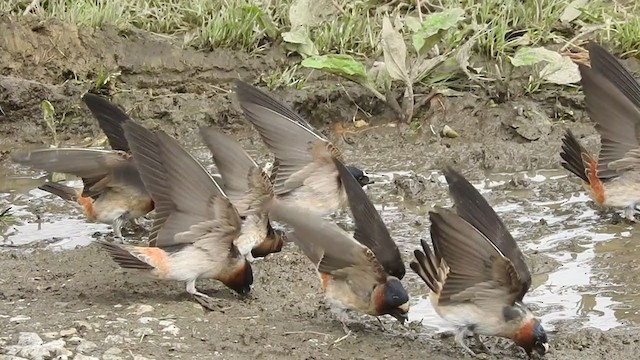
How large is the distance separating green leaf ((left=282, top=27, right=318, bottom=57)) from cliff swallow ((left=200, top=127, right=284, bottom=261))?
2.84 m

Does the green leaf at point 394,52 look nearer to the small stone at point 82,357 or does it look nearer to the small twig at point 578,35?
the small twig at point 578,35

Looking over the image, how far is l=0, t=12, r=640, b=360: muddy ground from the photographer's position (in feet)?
19.6

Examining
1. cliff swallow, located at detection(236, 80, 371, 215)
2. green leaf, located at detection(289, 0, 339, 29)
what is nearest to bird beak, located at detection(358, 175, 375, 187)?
cliff swallow, located at detection(236, 80, 371, 215)

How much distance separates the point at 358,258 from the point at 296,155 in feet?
6.90

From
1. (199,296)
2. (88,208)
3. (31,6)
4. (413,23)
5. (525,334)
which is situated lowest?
(88,208)

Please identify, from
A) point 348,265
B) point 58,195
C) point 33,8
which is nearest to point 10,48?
point 33,8

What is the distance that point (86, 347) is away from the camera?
5.61 meters

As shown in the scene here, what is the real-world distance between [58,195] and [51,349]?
2.83m

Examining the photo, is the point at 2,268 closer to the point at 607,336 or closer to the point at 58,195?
the point at 58,195

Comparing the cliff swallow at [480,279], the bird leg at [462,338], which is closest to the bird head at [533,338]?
the cliff swallow at [480,279]

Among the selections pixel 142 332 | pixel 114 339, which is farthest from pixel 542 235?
pixel 114 339

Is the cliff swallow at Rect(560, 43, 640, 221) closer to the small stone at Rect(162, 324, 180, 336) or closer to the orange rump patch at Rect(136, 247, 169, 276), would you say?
the orange rump patch at Rect(136, 247, 169, 276)

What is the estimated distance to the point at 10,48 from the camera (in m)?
9.82

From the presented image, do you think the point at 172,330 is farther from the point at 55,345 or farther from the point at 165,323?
the point at 55,345
